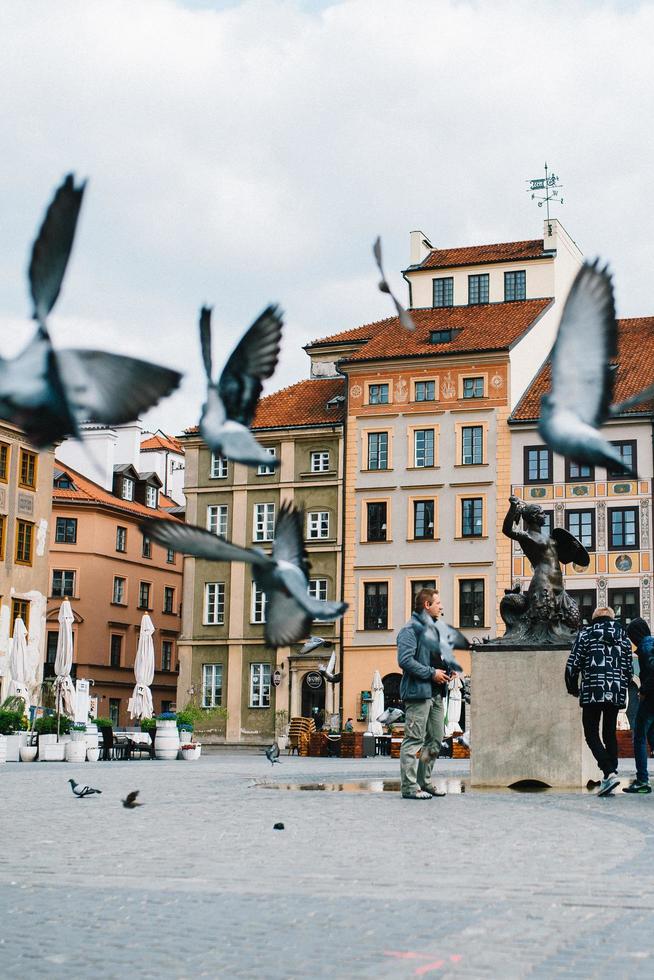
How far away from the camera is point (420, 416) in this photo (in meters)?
64.0

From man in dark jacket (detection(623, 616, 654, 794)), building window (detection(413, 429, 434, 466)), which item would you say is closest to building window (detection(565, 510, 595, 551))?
building window (detection(413, 429, 434, 466))

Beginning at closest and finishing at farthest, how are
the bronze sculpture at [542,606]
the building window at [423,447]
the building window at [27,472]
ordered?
the bronze sculpture at [542,606] < the building window at [27,472] < the building window at [423,447]

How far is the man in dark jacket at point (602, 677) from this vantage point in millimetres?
17219

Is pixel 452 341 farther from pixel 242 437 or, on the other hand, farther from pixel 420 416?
pixel 242 437

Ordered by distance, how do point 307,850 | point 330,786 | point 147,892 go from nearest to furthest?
1. point 147,892
2. point 307,850
3. point 330,786

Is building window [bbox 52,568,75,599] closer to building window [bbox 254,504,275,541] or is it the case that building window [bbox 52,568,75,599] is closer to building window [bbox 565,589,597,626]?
building window [bbox 254,504,275,541]

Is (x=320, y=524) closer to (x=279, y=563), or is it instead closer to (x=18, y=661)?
(x=18, y=661)

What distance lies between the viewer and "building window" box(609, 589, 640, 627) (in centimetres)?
5891

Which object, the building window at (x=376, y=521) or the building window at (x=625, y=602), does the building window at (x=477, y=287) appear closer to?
the building window at (x=376, y=521)

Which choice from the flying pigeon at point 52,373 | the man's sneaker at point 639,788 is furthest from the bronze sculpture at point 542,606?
the flying pigeon at point 52,373

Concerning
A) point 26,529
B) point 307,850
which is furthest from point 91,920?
point 26,529

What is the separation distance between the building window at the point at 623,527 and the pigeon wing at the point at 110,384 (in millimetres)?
58779

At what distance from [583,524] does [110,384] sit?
5969 cm

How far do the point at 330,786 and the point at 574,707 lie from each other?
15.0ft
